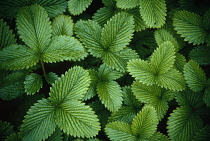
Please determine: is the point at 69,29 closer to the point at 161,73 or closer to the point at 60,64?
the point at 60,64

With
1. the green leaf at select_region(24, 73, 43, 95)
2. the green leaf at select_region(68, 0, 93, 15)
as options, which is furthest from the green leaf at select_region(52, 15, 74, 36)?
the green leaf at select_region(24, 73, 43, 95)

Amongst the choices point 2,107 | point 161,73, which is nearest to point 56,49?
point 2,107

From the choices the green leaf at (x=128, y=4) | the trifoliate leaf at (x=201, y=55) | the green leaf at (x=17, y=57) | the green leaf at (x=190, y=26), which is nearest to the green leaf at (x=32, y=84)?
the green leaf at (x=17, y=57)

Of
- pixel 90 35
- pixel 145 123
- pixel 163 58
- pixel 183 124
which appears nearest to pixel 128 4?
pixel 90 35

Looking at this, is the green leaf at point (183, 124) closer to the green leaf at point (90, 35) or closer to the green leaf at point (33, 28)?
the green leaf at point (90, 35)

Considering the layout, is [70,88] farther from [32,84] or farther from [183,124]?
[183,124]

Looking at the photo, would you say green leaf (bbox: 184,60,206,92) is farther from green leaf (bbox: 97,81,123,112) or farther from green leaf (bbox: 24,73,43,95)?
green leaf (bbox: 24,73,43,95)

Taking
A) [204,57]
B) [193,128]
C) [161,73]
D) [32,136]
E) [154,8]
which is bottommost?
[32,136]
